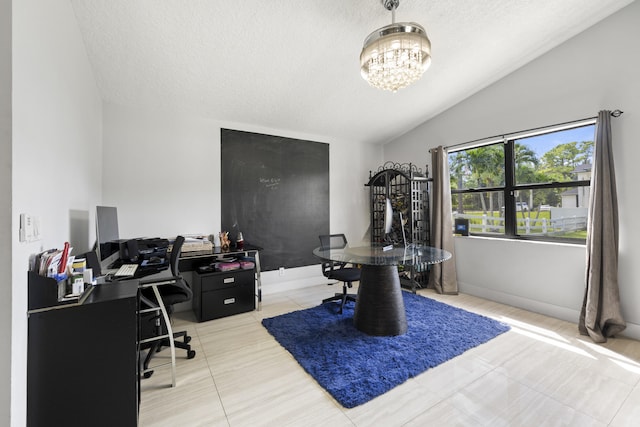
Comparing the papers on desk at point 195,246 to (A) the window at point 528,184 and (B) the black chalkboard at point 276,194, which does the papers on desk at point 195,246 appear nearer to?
(B) the black chalkboard at point 276,194

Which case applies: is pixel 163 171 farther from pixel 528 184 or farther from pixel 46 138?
pixel 528 184

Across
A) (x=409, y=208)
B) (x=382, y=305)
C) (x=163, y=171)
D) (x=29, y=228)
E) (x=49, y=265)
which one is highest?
(x=163, y=171)

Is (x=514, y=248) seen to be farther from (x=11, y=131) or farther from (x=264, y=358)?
(x=11, y=131)

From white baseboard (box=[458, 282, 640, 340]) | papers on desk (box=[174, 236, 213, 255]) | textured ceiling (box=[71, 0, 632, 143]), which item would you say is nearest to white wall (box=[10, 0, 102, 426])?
textured ceiling (box=[71, 0, 632, 143])

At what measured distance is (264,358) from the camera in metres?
2.13

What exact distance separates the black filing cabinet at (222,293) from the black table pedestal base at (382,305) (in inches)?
53.7

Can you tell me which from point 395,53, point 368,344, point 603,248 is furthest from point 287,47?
point 603,248

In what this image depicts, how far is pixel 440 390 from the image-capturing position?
1.73 m

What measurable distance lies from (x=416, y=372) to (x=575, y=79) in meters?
3.20

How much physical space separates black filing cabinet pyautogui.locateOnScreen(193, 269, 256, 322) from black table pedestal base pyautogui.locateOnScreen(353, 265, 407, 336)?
136 centimetres

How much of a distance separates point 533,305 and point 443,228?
4.19 feet

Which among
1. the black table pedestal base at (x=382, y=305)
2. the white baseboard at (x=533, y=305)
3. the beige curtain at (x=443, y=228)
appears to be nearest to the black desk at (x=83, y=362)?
the black table pedestal base at (x=382, y=305)

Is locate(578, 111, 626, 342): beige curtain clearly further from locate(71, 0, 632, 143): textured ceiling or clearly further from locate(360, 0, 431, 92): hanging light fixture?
locate(360, 0, 431, 92): hanging light fixture

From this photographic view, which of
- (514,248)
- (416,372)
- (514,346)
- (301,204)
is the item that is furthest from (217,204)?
(514,248)
